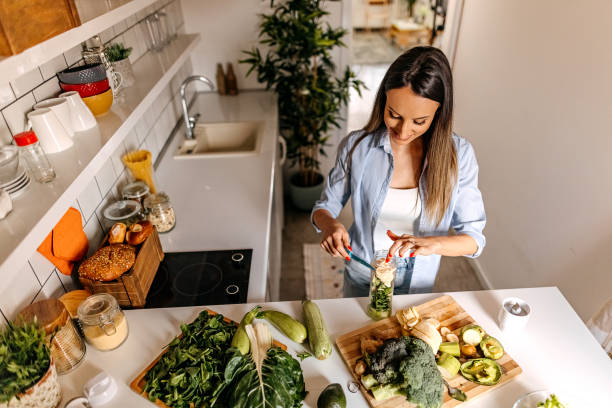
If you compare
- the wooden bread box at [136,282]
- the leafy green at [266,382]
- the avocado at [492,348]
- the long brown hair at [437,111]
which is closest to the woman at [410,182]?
the long brown hair at [437,111]

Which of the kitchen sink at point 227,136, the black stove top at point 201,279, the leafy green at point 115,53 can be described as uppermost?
the leafy green at point 115,53

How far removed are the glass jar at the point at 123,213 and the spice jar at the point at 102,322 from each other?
403mm

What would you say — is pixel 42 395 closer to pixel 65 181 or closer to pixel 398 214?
pixel 65 181

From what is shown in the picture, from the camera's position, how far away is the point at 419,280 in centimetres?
155

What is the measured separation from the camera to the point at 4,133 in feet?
3.51

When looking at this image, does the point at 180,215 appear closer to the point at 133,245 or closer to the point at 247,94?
the point at 133,245

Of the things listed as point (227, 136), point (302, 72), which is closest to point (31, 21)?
point (227, 136)

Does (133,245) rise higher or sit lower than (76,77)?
lower

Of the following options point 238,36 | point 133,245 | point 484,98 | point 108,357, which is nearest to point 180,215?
point 133,245

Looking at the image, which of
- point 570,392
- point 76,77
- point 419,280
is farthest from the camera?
point 419,280

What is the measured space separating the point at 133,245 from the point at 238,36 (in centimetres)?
219

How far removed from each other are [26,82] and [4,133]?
19 cm

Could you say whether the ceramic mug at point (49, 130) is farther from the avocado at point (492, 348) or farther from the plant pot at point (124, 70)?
the avocado at point (492, 348)

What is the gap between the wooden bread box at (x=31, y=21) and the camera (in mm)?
725
